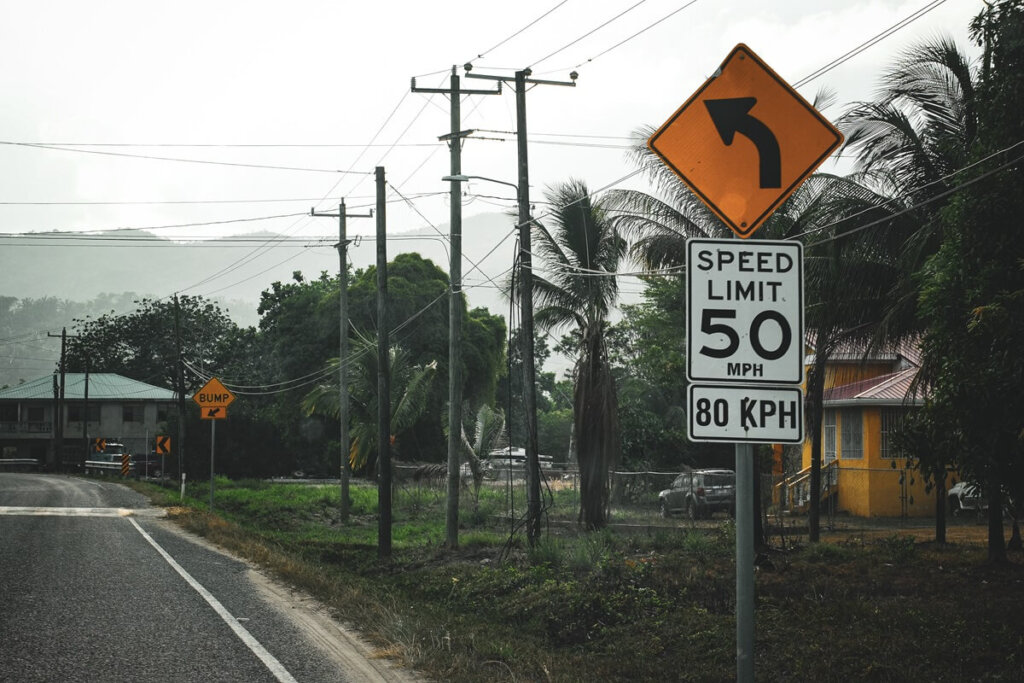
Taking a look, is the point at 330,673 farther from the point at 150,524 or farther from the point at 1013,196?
the point at 150,524

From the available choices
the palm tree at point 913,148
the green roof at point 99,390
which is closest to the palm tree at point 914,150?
the palm tree at point 913,148

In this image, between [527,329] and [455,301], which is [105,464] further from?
[527,329]

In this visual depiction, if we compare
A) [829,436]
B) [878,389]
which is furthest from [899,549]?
[829,436]

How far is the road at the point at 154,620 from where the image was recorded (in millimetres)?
9398

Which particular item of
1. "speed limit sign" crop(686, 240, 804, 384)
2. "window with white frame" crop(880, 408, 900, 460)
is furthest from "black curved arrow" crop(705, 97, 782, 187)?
"window with white frame" crop(880, 408, 900, 460)

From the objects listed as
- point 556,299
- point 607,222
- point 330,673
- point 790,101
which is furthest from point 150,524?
point 790,101

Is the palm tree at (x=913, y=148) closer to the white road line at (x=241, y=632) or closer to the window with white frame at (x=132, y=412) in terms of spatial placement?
the white road line at (x=241, y=632)

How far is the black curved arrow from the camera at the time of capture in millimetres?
4785

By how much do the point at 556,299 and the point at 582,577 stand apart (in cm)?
890

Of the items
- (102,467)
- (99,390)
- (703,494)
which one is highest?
(99,390)

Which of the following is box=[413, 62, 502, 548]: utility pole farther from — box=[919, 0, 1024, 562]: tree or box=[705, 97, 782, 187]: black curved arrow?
box=[705, 97, 782, 187]: black curved arrow

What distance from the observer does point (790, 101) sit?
15.5 ft

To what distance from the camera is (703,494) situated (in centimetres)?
2612

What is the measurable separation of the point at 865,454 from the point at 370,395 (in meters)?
18.6
